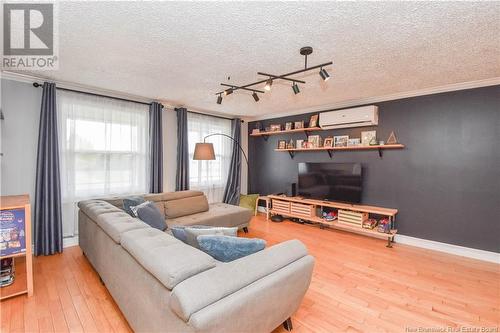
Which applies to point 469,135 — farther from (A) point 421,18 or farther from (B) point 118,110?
(B) point 118,110

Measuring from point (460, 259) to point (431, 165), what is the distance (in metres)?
1.36

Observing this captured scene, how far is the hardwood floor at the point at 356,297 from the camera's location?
1.95 m

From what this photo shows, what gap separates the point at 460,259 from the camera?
3.27 m

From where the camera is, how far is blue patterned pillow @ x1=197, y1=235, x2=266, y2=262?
1.66 meters

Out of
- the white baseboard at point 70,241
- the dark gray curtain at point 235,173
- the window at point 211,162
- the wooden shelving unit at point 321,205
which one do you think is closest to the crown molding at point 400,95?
the dark gray curtain at point 235,173

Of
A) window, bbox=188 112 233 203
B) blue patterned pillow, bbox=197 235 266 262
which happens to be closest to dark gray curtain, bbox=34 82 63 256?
window, bbox=188 112 233 203

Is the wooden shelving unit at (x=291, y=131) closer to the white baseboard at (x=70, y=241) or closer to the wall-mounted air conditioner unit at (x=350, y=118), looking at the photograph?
the wall-mounted air conditioner unit at (x=350, y=118)

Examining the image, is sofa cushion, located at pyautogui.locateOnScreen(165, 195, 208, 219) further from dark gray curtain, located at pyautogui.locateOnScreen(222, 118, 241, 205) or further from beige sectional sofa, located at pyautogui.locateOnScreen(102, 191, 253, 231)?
dark gray curtain, located at pyautogui.locateOnScreen(222, 118, 241, 205)

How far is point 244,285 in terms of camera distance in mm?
1313

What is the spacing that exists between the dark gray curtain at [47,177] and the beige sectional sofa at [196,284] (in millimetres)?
1925

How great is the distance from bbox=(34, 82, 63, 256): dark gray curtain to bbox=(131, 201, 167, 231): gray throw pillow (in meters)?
1.30

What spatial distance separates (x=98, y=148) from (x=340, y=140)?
4.21 m

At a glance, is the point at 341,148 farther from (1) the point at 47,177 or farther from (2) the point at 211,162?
(1) the point at 47,177

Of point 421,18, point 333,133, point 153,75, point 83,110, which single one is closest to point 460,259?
point 333,133
